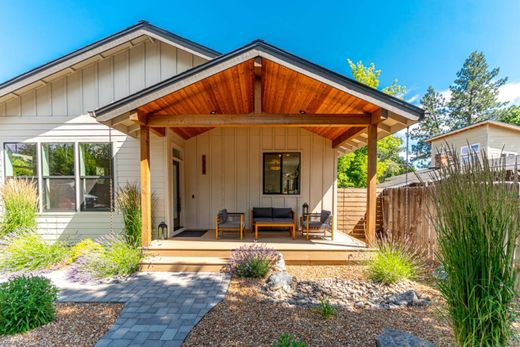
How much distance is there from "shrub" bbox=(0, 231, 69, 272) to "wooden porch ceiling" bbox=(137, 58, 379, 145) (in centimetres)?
344

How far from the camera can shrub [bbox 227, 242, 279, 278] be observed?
416 cm

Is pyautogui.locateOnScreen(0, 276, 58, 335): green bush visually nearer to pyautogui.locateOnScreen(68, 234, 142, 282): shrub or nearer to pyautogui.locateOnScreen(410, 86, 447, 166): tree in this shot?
pyautogui.locateOnScreen(68, 234, 142, 282): shrub

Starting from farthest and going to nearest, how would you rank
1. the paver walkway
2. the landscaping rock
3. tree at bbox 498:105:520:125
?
tree at bbox 498:105:520:125 → the paver walkway → the landscaping rock

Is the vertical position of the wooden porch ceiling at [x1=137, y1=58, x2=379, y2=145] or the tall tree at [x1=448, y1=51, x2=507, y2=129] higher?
the tall tree at [x1=448, y1=51, x2=507, y2=129]

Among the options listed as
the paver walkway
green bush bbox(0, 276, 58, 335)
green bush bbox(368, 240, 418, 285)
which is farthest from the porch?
green bush bbox(0, 276, 58, 335)

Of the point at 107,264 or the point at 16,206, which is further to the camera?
the point at 16,206

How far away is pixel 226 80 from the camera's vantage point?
458 centimetres

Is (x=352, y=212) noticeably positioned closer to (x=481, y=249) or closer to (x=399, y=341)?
(x=399, y=341)

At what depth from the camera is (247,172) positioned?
734 centimetres

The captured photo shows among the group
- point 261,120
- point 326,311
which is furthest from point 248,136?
point 326,311

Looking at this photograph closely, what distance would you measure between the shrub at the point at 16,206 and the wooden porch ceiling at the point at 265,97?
368cm

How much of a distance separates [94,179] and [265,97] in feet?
16.6

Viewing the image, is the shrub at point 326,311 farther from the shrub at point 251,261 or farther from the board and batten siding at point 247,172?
the board and batten siding at point 247,172

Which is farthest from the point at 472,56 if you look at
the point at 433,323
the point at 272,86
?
the point at 433,323
